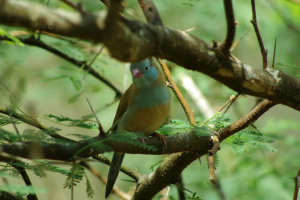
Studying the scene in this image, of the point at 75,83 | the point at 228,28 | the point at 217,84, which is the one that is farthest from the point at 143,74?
the point at 217,84

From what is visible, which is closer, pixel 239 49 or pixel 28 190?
pixel 28 190

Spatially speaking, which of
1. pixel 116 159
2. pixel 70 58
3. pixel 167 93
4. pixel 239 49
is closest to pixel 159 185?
pixel 116 159

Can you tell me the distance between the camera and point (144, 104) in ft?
10.3

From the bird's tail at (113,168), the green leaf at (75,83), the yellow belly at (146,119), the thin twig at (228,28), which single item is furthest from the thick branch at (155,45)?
the green leaf at (75,83)

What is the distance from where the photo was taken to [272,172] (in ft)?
13.6

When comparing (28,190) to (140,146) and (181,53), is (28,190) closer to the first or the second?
(140,146)

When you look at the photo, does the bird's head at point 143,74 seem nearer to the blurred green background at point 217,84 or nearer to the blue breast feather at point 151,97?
the blue breast feather at point 151,97

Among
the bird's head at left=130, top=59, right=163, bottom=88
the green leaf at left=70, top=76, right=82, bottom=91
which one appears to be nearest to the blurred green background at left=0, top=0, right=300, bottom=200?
the green leaf at left=70, top=76, right=82, bottom=91

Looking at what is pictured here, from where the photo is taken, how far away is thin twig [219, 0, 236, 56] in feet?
5.25

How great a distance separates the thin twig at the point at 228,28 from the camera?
5.25 feet

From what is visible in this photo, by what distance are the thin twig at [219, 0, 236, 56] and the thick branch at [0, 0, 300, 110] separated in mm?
65

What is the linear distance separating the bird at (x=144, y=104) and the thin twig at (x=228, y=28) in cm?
146

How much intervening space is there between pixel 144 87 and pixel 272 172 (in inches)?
92.4

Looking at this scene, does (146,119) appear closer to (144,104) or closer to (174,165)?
(144,104)
